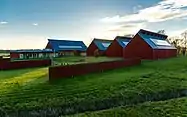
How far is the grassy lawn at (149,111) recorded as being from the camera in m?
14.4

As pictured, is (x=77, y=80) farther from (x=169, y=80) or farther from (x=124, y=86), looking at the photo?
(x=169, y=80)

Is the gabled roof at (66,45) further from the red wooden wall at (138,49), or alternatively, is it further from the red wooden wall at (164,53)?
the red wooden wall at (164,53)

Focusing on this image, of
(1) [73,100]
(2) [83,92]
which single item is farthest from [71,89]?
(1) [73,100]

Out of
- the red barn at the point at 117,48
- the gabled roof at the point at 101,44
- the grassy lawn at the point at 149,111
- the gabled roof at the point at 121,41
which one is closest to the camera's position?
the grassy lawn at the point at 149,111

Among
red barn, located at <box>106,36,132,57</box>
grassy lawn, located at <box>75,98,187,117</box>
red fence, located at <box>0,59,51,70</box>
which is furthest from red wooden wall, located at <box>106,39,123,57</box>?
grassy lawn, located at <box>75,98,187,117</box>

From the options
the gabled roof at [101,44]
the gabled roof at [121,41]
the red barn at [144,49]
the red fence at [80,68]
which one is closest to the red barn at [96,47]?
the gabled roof at [101,44]

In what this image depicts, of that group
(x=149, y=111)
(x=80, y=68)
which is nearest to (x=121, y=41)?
(x=80, y=68)

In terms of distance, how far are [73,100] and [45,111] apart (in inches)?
83.3

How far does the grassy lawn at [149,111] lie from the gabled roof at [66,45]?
179 feet

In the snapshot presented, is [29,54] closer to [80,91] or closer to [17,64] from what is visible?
[17,64]

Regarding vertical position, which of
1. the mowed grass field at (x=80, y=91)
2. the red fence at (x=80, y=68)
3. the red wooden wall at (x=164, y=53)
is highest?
the red wooden wall at (x=164, y=53)

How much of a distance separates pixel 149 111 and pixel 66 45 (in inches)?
2381

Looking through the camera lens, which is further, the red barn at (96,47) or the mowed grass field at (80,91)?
the red barn at (96,47)

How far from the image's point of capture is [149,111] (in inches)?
586
